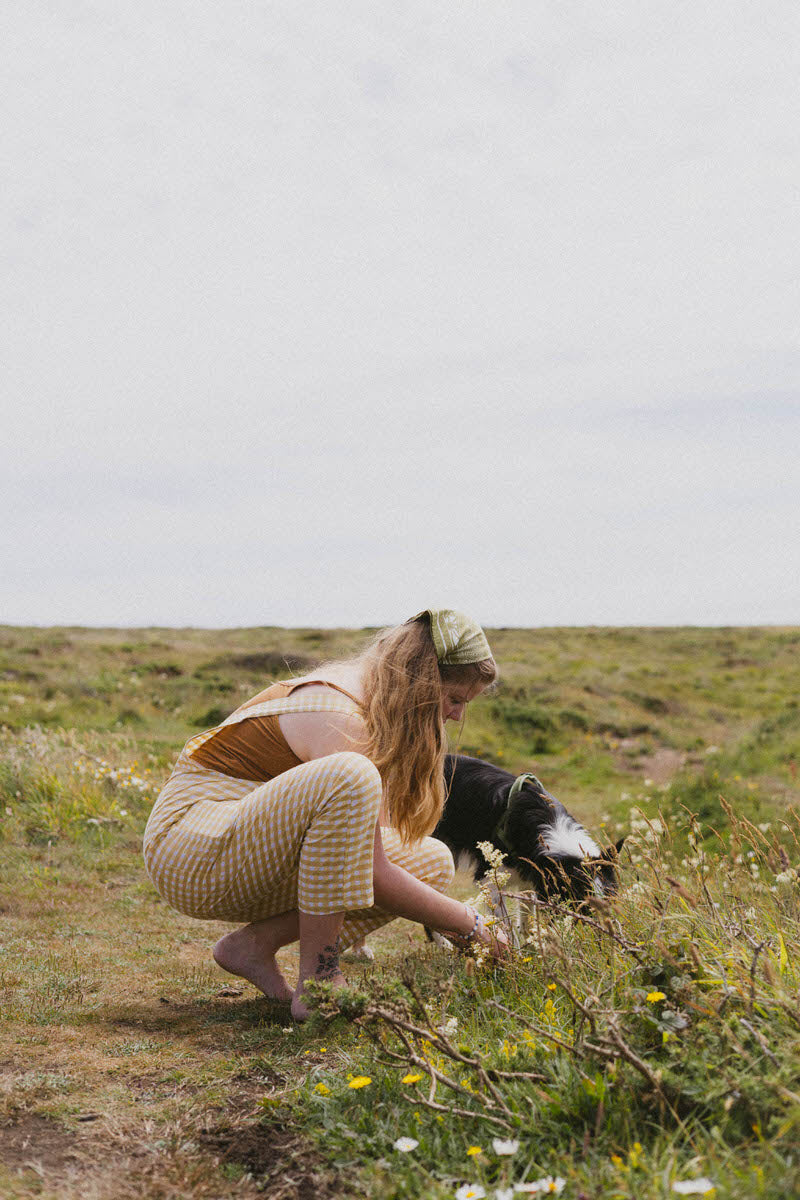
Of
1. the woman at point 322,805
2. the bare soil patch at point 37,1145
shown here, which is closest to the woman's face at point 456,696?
the woman at point 322,805

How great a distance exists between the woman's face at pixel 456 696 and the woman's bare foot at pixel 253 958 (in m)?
1.03

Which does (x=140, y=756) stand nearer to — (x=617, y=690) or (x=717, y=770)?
(x=717, y=770)

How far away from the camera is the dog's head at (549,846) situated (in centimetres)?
401

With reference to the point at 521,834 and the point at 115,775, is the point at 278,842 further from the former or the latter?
the point at 115,775

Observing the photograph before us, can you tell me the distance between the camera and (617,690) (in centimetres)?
1820

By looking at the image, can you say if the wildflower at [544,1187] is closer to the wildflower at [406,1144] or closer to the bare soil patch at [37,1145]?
the wildflower at [406,1144]

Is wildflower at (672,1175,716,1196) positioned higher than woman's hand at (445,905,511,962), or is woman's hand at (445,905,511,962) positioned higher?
wildflower at (672,1175,716,1196)

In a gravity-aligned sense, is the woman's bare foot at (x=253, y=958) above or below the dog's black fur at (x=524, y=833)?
below

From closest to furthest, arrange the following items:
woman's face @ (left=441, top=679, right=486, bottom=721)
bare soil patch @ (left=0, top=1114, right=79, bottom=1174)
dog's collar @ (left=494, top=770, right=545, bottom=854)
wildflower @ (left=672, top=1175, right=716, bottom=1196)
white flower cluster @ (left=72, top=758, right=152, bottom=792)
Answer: wildflower @ (left=672, top=1175, right=716, bottom=1196) → bare soil patch @ (left=0, top=1114, right=79, bottom=1174) → woman's face @ (left=441, top=679, right=486, bottom=721) → dog's collar @ (left=494, top=770, right=545, bottom=854) → white flower cluster @ (left=72, top=758, right=152, bottom=792)

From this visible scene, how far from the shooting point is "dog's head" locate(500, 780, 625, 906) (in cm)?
401

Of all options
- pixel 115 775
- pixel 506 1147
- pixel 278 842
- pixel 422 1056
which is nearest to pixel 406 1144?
pixel 506 1147

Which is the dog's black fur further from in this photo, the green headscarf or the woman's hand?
the green headscarf

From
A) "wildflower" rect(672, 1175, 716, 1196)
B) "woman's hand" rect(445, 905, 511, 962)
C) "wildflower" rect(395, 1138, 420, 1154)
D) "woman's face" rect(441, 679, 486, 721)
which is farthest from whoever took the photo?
"woman's face" rect(441, 679, 486, 721)

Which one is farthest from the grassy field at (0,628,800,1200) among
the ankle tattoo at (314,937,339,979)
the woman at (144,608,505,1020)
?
the woman at (144,608,505,1020)
